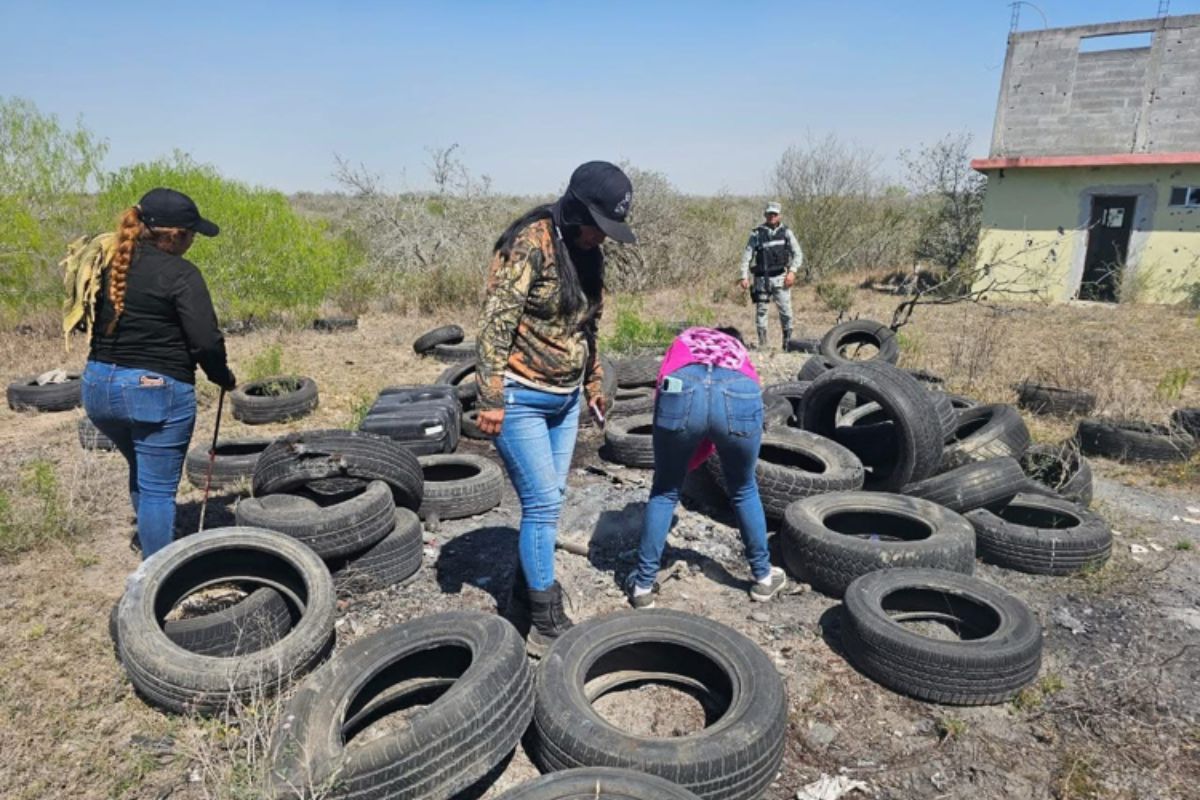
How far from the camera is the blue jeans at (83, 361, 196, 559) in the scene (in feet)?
11.4

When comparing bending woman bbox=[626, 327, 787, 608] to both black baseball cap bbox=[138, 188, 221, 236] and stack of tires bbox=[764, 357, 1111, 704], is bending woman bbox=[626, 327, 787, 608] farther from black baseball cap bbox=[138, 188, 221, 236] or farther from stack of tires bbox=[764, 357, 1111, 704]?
black baseball cap bbox=[138, 188, 221, 236]

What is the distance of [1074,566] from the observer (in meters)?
4.48

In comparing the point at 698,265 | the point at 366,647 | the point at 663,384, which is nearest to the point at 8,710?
the point at 366,647

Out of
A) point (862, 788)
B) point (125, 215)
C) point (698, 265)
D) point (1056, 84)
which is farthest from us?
point (698, 265)

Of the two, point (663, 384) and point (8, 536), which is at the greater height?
point (663, 384)

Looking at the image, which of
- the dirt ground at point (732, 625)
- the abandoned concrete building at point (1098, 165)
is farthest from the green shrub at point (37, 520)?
the abandoned concrete building at point (1098, 165)

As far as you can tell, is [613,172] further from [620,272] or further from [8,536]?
[620,272]

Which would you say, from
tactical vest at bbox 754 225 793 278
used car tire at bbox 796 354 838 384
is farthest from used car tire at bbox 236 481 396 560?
tactical vest at bbox 754 225 793 278

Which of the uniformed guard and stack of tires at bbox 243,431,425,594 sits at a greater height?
the uniformed guard

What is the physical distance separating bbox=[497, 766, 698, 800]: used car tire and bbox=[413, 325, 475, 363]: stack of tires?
833 cm

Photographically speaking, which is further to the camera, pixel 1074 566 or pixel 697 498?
pixel 697 498

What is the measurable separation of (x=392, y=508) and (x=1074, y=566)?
4274 millimetres

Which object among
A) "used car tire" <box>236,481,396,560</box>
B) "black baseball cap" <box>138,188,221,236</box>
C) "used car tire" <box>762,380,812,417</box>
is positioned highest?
"black baseball cap" <box>138,188,221,236</box>

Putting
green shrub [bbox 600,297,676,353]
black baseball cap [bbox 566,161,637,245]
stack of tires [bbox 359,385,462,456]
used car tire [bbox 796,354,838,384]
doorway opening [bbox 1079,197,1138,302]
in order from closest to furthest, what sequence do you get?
1. black baseball cap [bbox 566,161,637,245]
2. stack of tires [bbox 359,385,462,456]
3. used car tire [bbox 796,354,838,384]
4. green shrub [bbox 600,297,676,353]
5. doorway opening [bbox 1079,197,1138,302]
